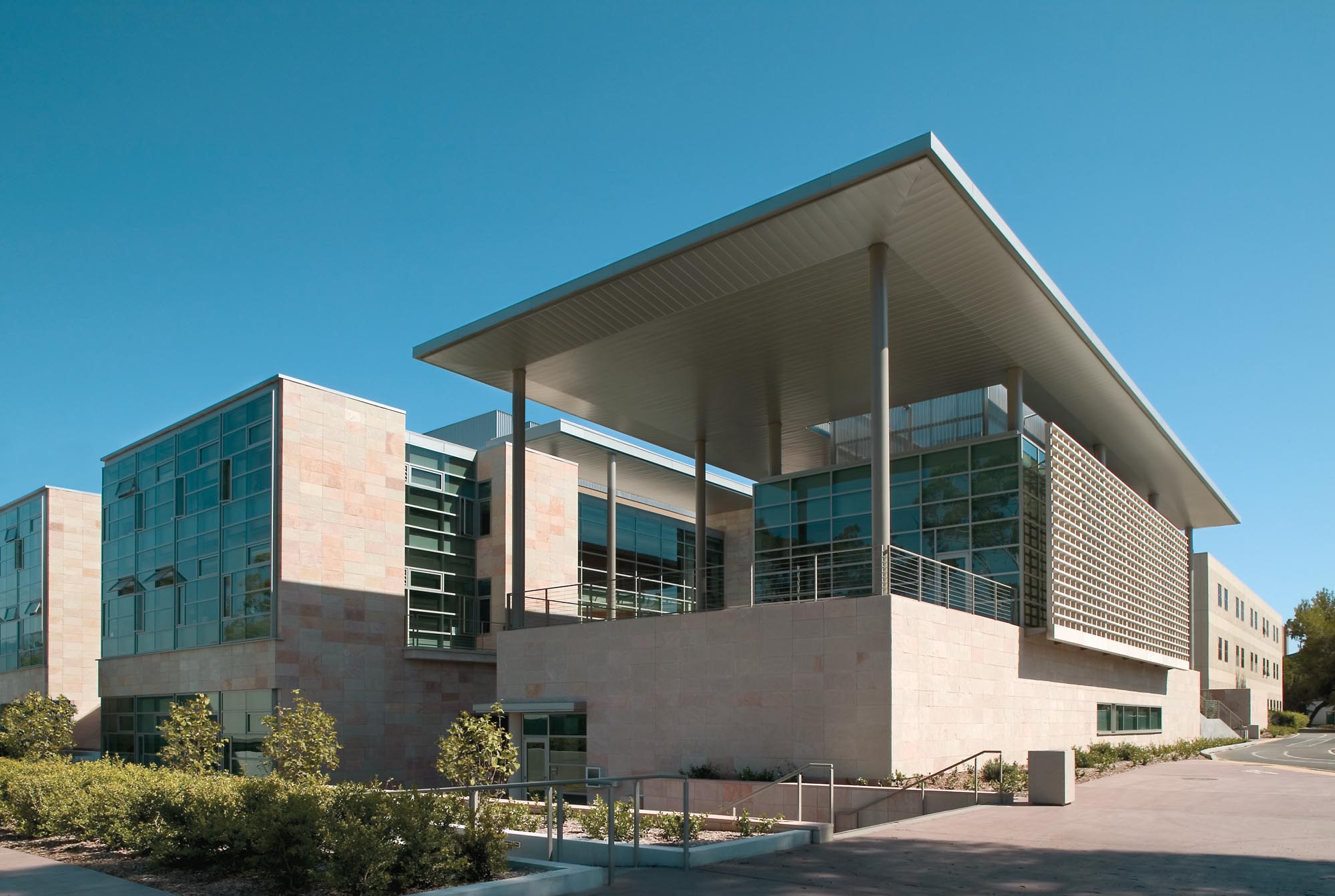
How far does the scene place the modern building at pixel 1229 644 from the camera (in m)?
57.1

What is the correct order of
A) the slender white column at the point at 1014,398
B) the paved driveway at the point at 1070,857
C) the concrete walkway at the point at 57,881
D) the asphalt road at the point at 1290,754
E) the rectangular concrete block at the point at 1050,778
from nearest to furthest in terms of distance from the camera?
the paved driveway at the point at 1070,857 → the concrete walkway at the point at 57,881 → the rectangular concrete block at the point at 1050,778 → the slender white column at the point at 1014,398 → the asphalt road at the point at 1290,754

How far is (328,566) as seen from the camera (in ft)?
94.9

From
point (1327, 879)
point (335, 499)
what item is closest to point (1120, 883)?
point (1327, 879)

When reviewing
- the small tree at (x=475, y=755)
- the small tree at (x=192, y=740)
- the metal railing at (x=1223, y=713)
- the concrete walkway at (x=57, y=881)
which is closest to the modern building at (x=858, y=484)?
the small tree at (x=475, y=755)

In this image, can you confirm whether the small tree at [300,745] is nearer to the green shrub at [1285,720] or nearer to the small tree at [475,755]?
the small tree at [475,755]

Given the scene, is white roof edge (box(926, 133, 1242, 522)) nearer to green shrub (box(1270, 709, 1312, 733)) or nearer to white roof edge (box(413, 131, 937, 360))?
white roof edge (box(413, 131, 937, 360))

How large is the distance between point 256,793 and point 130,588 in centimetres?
2453

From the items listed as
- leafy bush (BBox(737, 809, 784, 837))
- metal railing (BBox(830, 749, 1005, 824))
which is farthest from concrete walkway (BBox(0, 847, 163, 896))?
metal railing (BBox(830, 749, 1005, 824))

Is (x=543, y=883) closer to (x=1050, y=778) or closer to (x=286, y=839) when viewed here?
(x=286, y=839)

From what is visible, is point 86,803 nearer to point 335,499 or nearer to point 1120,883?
point 1120,883

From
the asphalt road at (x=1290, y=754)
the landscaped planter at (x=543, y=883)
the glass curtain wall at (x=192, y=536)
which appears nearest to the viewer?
the landscaped planter at (x=543, y=883)

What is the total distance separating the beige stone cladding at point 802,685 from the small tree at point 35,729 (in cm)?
1111

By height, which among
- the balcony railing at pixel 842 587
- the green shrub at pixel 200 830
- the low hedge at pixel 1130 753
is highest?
the balcony railing at pixel 842 587

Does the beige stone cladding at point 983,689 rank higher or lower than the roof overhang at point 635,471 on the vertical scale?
lower
